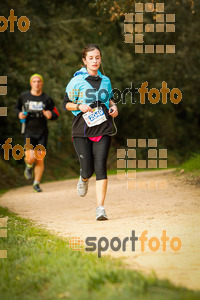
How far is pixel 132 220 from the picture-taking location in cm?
685

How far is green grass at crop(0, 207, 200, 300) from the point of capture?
3.61 meters

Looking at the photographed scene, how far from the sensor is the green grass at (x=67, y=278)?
3.61 metres

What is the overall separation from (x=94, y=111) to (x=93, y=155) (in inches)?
25.6

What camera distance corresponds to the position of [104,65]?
22.1 m

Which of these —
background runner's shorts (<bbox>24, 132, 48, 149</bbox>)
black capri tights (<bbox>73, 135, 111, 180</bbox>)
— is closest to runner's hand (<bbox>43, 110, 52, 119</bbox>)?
background runner's shorts (<bbox>24, 132, 48, 149</bbox>)

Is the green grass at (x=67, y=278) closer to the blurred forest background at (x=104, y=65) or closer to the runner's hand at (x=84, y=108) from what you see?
the runner's hand at (x=84, y=108)

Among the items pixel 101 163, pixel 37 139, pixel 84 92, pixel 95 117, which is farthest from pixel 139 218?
pixel 37 139

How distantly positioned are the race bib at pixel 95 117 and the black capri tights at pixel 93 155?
0.24 m

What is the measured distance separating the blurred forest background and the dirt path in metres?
3.36
